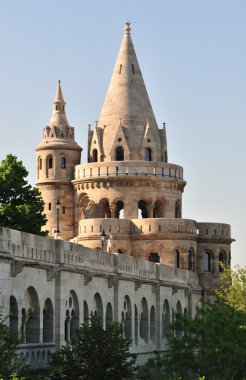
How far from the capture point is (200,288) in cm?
7706

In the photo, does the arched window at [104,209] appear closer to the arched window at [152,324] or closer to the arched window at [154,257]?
the arched window at [154,257]

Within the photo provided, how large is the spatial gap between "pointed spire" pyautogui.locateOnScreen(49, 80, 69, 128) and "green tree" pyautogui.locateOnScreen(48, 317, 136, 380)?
49.4m

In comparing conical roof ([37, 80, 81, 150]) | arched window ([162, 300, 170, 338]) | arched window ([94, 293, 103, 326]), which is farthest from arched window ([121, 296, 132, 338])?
conical roof ([37, 80, 81, 150])

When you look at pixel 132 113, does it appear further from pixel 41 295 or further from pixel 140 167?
pixel 41 295

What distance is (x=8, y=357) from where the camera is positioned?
32.2 metres

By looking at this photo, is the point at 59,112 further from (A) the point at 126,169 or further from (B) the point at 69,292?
(B) the point at 69,292

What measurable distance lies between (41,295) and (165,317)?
21.7 m

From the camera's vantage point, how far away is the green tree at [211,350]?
3953cm

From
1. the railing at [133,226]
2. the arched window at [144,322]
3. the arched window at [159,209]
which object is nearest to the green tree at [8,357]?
the arched window at [144,322]

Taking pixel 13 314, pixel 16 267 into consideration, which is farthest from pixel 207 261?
pixel 16 267

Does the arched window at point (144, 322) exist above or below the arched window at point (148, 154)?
below

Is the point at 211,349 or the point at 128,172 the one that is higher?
the point at 128,172

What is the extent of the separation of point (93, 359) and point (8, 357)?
618cm

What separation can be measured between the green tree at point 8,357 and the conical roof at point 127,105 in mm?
52203
